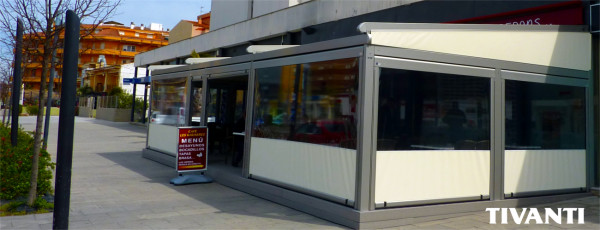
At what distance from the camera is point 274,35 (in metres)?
17.6

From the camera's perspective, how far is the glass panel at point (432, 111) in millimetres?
5922

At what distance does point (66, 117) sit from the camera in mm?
3406

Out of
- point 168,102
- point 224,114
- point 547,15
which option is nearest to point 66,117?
point 224,114

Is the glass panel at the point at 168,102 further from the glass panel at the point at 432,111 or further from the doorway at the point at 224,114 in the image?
the glass panel at the point at 432,111

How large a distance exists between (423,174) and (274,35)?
12.4 metres

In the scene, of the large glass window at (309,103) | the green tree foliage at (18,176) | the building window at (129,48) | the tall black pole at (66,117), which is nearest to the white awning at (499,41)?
the large glass window at (309,103)

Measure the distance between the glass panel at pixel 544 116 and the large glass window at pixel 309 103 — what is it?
2.72m

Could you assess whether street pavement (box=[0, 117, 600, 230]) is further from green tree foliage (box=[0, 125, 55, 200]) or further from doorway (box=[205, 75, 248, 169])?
doorway (box=[205, 75, 248, 169])

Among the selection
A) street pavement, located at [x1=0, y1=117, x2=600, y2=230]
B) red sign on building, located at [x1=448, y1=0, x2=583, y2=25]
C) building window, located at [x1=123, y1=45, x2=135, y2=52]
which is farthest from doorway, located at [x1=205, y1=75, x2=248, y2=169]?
building window, located at [x1=123, y1=45, x2=135, y2=52]

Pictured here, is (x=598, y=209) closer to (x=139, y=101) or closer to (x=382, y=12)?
(x=382, y=12)

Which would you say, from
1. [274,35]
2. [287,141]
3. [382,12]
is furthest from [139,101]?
[287,141]

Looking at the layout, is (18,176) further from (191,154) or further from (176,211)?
(191,154)

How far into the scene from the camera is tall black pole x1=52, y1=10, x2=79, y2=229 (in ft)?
11.2

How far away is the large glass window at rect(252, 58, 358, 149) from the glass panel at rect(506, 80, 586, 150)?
107 inches
